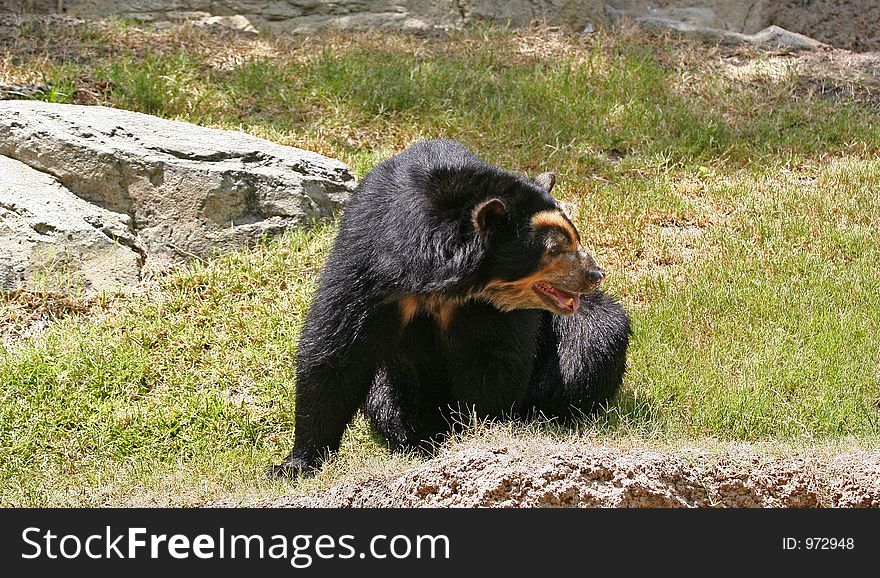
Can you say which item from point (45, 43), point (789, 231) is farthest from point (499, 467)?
point (45, 43)

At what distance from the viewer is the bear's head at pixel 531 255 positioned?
5430 mm

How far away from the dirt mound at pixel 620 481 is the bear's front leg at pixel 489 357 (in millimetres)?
914

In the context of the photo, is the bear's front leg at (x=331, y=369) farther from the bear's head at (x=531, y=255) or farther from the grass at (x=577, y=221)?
the bear's head at (x=531, y=255)

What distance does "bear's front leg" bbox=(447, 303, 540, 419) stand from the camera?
5.86 meters

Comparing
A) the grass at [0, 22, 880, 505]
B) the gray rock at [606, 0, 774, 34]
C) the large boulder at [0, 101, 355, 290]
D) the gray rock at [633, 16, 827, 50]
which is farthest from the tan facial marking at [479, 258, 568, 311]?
the gray rock at [606, 0, 774, 34]

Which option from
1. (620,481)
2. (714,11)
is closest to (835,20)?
(714,11)

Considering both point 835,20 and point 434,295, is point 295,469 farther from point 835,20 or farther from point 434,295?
point 835,20

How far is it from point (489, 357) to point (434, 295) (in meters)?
0.62

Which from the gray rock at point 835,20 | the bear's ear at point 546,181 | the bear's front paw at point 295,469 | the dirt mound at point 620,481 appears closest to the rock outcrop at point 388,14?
the gray rock at point 835,20

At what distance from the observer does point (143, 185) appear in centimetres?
873

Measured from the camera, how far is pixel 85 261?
8227 millimetres

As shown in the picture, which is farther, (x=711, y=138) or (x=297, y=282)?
(x=711, y=138)

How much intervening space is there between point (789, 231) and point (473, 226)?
495cm

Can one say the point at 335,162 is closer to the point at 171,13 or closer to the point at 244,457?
the point at 244,457
